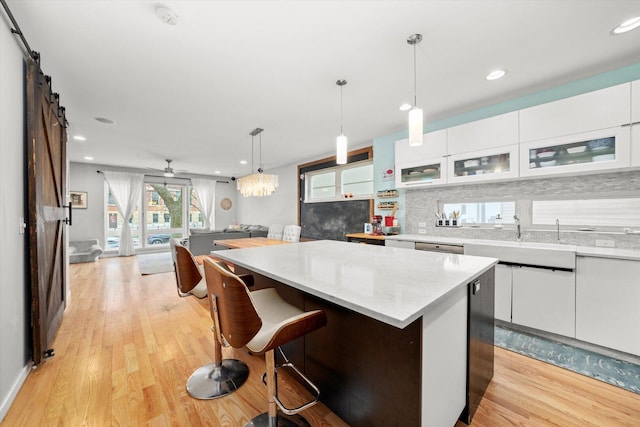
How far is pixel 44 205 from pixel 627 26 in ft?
15.6

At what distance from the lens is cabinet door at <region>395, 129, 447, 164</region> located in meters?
3.30

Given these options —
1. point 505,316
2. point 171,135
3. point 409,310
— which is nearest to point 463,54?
point 409,310

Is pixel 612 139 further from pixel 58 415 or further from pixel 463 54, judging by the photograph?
pixel 58 415

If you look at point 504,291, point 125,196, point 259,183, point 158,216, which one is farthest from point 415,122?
point 158,216

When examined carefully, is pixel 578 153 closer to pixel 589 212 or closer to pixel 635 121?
pixel 635 121

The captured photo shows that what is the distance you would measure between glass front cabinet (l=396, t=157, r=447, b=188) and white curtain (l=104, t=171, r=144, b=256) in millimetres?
7328

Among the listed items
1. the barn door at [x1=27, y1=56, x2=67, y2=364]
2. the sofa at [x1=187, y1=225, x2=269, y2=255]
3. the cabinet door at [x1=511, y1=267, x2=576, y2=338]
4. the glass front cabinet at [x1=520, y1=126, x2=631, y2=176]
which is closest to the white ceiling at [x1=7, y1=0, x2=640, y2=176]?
the barn door at [x1=27, y1=56, x2=67, y2=364]

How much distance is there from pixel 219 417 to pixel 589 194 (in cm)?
371

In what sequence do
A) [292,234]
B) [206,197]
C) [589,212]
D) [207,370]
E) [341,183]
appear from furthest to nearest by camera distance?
[206,197]
[341,183]
[292,234]
[589,212]
[207,370]

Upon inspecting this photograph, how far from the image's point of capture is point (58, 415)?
152 centimetres

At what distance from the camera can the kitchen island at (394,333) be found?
1.05 meters

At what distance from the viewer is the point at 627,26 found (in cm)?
181

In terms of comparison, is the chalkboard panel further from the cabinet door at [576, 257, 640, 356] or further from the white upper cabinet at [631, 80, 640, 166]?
the white upper cabinet at [631, 80, 640, 166]

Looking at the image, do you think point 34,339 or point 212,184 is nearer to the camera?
point 34,339
